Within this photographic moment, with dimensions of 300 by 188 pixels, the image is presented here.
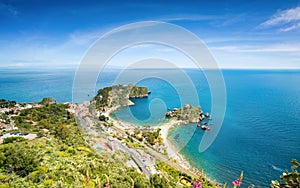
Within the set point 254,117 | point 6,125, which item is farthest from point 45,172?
point 254,117

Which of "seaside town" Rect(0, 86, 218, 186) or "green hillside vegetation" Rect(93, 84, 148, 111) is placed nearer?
"seaside town" Rect(0, 86, 218, 186)

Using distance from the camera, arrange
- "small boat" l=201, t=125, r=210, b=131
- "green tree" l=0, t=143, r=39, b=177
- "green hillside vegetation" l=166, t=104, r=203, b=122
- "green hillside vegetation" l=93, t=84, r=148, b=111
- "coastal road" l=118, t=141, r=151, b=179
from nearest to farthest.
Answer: "green tree" l=0, t=143, r=39, b=177 → "coastal road" l=118, t=141, r=151, b=179 → "small boat" l=201, t=125, r=210, b=131 → "green hillside vegetation" l=166, t=104, r=203, b=122 → "green hillside vegetation" l=93, t=84, r=148, b=111

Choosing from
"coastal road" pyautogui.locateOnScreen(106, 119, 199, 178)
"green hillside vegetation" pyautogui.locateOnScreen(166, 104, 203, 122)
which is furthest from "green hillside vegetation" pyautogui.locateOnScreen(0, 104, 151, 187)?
"green hillside vegetation" pyautogui.locateOnScreen(166, 104, 203, 122)

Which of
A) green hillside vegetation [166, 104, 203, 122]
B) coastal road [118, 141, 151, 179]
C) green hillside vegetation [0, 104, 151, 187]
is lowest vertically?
coastal road [118, 141, 151, 179]

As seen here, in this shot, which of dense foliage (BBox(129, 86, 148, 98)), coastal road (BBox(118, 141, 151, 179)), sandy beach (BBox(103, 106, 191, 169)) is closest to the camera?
coastal road (BBox(118, 141, 151, 179))

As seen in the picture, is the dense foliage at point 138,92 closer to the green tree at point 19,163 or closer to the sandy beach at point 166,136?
the sandy beach at point 166,136

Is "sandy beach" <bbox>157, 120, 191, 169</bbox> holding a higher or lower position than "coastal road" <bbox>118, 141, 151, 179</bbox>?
lower

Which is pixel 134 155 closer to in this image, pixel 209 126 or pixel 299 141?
pixel 209 126

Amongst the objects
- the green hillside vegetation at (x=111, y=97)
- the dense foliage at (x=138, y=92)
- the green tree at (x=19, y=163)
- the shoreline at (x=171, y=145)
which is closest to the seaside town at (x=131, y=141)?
the shoreline at (x=171, y=145)

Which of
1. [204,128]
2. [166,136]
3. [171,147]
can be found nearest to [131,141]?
[171,147]

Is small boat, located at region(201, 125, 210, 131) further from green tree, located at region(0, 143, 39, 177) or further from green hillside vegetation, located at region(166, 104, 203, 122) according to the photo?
green tree, located at region(0, 143, 39, 177)

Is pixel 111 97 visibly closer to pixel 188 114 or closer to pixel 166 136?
pixel 188 114
